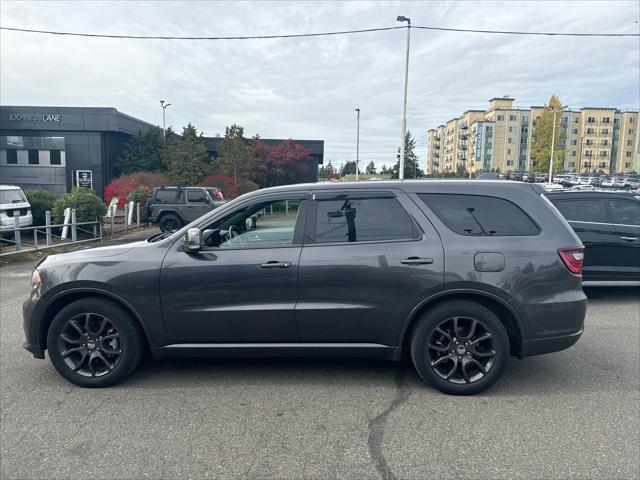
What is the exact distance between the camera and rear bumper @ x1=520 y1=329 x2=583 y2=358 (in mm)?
3949

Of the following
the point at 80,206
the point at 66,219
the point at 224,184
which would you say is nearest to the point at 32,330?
the point at 66,219

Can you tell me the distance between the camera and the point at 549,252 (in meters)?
3.94

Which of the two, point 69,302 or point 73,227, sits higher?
point 69,302

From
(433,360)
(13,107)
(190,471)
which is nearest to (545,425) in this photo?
(433,360)

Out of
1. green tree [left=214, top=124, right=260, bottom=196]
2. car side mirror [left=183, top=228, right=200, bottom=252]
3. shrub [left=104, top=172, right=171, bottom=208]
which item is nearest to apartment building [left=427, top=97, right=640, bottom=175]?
green tree [left=214, top=124, right=260, bottom=196]

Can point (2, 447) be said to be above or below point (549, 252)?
below

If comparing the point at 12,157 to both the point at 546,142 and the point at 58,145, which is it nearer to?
the point at 58,145

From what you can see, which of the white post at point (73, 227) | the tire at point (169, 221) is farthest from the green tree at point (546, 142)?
the white post at point (73, 227)

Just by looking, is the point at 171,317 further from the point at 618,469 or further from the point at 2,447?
the point at 618,469

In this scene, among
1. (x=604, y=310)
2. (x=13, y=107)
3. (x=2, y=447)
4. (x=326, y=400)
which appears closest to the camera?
(x=2, y=447)

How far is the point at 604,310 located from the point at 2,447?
7175mm

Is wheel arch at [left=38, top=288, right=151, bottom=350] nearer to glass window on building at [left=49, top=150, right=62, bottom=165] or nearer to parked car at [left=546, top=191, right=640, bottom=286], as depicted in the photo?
parked car at [left=546, top=191, right=640, bottom=286]

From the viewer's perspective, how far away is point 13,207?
15.4 m

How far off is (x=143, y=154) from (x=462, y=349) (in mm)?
39564
